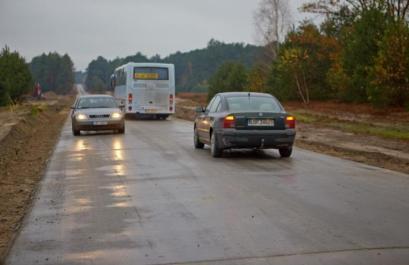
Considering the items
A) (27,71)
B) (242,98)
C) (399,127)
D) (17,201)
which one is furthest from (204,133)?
(27,71)

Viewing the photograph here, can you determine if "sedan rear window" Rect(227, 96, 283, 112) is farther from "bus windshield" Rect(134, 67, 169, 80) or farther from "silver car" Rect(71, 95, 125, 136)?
"bus windshield" Rect(134, 67, 169, 80)

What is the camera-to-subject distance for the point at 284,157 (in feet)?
50.9

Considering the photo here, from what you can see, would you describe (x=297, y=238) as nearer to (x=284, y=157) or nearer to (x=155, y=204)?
(x=155, y=204)

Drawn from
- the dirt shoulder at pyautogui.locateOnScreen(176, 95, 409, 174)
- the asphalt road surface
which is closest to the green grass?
the dirt shoulder at pyautogui.locateOnScreen(176, 95, 409, 174)

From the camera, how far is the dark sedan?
1470cm

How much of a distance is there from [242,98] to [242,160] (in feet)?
5.57

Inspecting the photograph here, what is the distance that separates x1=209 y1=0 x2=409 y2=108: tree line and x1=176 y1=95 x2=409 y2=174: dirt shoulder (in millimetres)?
1715

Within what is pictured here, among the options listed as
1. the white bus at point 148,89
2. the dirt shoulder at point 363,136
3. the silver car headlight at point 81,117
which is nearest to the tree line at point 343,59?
the dirt shoulder at point 363,136

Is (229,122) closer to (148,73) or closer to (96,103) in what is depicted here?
(96,103)

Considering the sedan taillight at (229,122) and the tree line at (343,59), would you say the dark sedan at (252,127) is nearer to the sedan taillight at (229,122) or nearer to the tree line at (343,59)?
the sedan taillight at (229,122)

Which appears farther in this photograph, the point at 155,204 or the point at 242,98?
the point at 242,98

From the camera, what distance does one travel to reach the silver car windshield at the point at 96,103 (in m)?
25.4

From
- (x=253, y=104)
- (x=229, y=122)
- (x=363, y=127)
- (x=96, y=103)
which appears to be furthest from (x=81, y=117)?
(x=363, y=127)

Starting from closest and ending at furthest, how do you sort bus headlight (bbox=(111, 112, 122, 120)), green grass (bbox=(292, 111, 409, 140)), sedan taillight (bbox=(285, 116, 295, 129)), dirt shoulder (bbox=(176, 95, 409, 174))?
sedan taillight (bbox=(285, 116, 295, 129)) < dirt shoulder (bbox=(176, 95, 409, 174)) < green grass (bbox=(292, 111, 409, 140)) < bus headlight (bbox=(111, 112, 122, 120))
